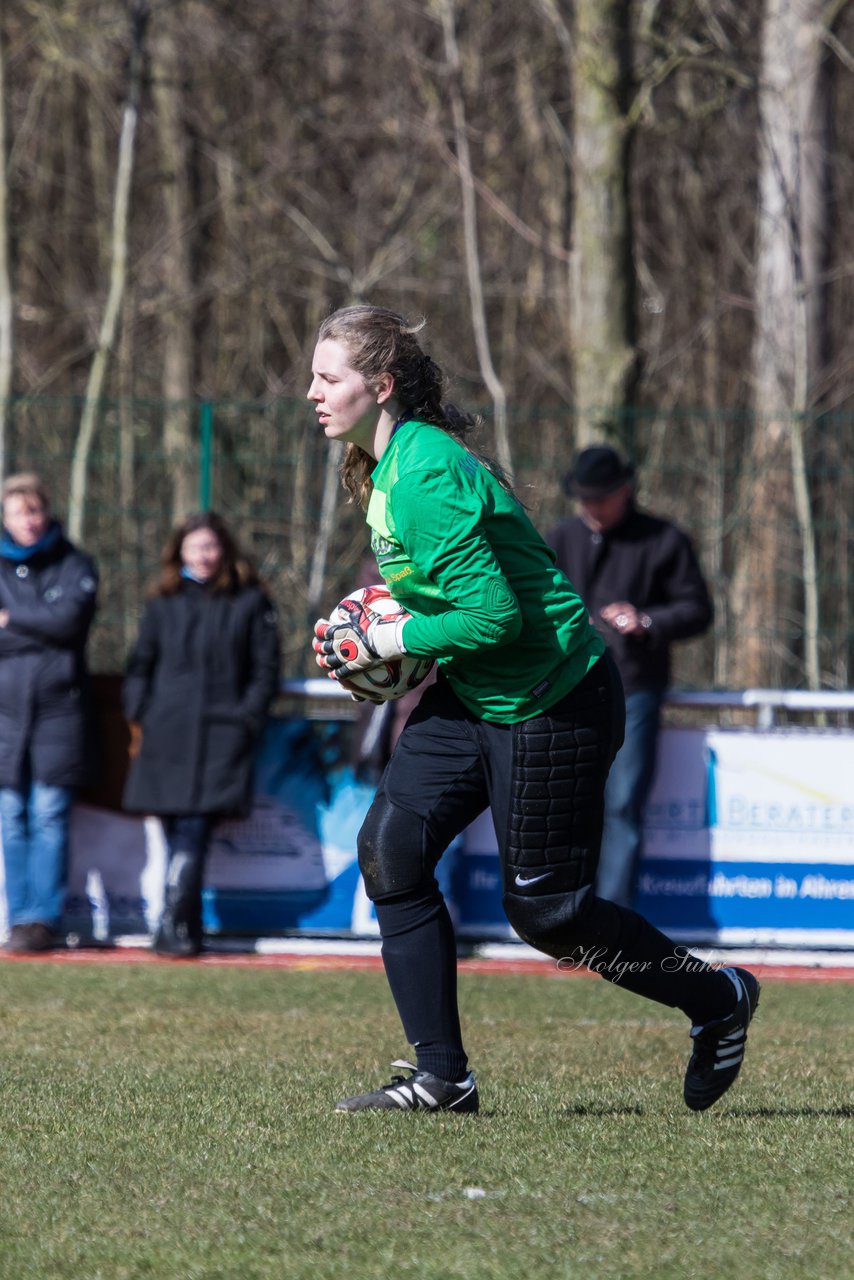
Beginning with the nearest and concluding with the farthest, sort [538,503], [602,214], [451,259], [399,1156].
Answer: [399,1156], [538,503], [602,214], [451,259]

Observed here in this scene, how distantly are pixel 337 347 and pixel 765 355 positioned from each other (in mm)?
9766

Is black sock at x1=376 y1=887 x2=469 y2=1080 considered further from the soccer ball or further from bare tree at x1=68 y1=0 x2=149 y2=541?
bare tree at x1=68 y1=0 x2=149 y2=541

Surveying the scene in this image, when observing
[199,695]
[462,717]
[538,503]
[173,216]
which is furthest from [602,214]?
[173,216]

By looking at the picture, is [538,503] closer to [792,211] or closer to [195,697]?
[195,697]

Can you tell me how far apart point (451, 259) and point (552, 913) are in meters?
17.1

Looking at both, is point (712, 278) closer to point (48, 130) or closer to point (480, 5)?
point (480, 5)

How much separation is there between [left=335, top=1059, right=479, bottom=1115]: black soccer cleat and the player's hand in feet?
3.56

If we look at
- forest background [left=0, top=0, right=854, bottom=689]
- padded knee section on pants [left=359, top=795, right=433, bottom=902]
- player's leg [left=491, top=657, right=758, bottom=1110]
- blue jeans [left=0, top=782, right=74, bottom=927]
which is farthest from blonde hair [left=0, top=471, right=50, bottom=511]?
player's leg [left=491, top=657, right=758, bottom=1110]

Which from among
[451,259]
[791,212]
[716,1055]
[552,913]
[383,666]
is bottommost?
[716,1055]

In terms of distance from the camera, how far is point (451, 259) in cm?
2089

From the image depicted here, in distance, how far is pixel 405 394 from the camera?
179 inches

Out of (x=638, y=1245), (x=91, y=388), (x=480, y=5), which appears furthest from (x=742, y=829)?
(x=480, y=5)

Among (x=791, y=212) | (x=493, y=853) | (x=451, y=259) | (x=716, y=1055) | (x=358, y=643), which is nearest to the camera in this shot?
(x=358, y=643)

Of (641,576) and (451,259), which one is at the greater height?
(451,259)
